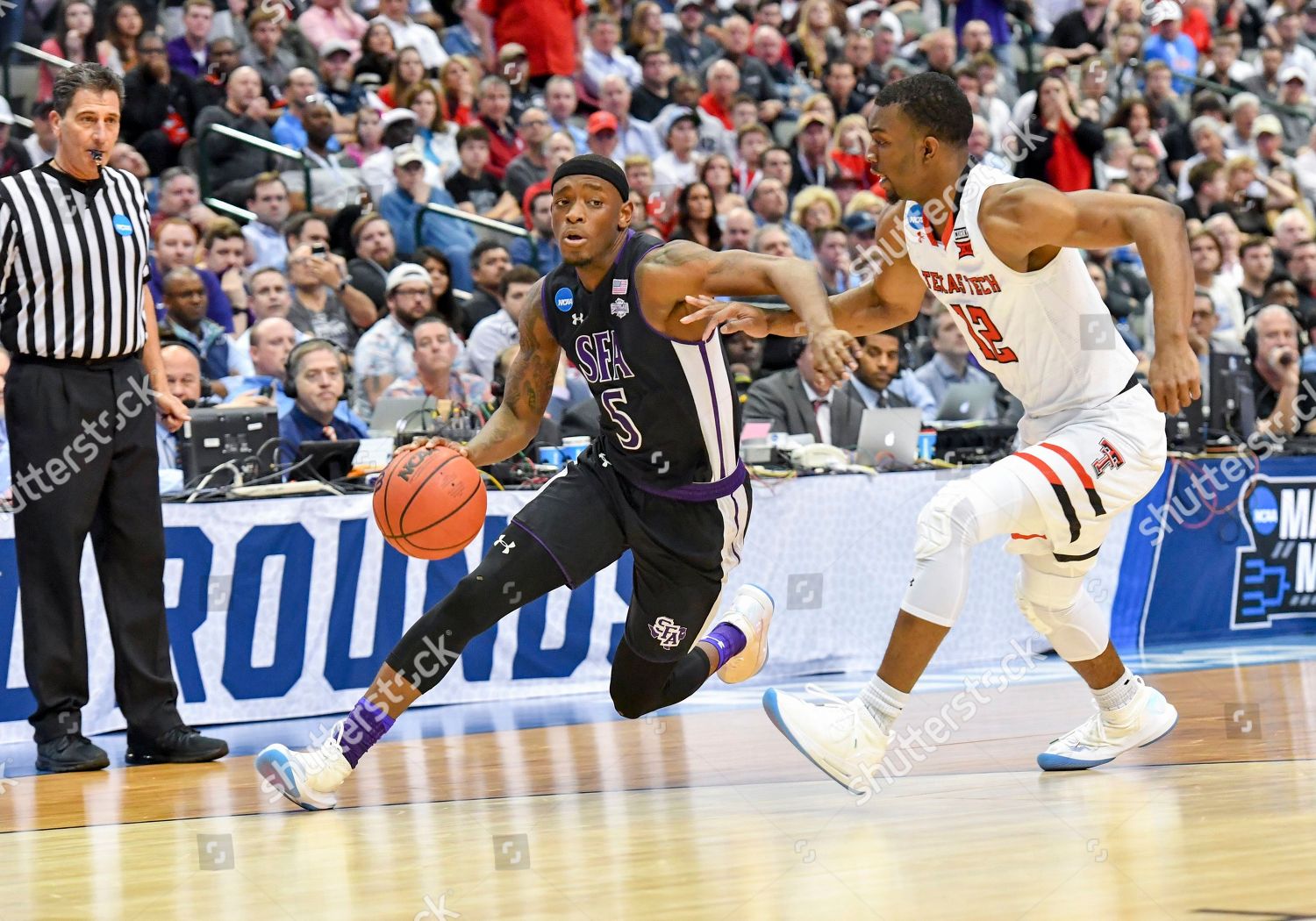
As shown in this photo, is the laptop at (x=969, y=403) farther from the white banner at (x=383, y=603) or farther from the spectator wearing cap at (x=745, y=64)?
the spectator wearing cap at (x=745, y=64)

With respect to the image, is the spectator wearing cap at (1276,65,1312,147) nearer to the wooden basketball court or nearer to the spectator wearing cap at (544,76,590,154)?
the spectator wearing cap at (544,76,590,154)

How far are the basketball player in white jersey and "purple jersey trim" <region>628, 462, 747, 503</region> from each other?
0.56 m

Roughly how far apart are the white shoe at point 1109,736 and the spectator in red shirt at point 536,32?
10.0 metres

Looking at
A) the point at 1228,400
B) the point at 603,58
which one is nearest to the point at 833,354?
the point at 1228,400

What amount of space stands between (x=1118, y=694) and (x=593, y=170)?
7.79 ft

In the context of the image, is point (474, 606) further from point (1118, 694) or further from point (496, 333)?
point (496, 333)

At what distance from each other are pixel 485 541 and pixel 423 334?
1809 mm

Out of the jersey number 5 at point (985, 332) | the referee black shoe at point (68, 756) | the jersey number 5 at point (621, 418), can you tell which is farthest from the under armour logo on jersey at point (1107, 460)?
the referee black shoe at point (68, 756)

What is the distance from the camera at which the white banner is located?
7312 mm

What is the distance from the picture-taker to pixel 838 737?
477 cm

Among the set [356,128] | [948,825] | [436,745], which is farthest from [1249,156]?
[948,825]

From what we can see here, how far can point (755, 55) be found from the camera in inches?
615

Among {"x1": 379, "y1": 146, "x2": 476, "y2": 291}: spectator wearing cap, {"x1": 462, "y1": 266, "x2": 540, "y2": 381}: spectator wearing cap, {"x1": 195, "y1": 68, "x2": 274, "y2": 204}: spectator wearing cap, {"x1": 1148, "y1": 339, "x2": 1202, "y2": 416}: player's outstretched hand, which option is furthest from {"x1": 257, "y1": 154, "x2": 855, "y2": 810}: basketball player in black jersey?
{"x1": 195, "y1": 68, "x2": 274, "y2": 204}: spectator wearing cap

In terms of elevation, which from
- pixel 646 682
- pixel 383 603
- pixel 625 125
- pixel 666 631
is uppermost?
pixel 625 125
